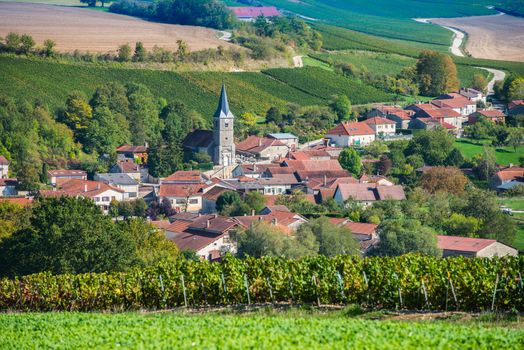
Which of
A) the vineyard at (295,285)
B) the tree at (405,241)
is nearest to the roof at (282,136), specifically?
the tree at (405,241)

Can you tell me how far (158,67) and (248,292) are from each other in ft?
232

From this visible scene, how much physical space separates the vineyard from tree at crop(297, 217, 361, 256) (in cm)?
1546

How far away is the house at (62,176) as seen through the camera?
71562mm

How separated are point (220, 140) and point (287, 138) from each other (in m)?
5.76

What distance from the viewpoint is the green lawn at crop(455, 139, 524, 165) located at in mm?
80812

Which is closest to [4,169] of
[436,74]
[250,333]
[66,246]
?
[66,246]

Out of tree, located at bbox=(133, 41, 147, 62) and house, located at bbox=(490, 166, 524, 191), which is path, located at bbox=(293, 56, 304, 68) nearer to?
tree, located at bbox=(133, 41, 147, 62)

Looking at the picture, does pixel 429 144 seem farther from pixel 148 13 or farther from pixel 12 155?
pixel 148 13

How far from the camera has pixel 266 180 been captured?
7369 centimetres

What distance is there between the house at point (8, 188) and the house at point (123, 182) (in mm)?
5586

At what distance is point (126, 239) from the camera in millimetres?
45688

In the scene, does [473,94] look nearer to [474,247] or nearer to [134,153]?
[134,153]

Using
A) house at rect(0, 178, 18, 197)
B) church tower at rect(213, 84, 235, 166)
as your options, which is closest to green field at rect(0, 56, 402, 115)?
church tower at rect(213, 84, 235, 166)

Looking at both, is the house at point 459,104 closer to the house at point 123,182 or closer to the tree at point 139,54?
the tree at point 139,54
